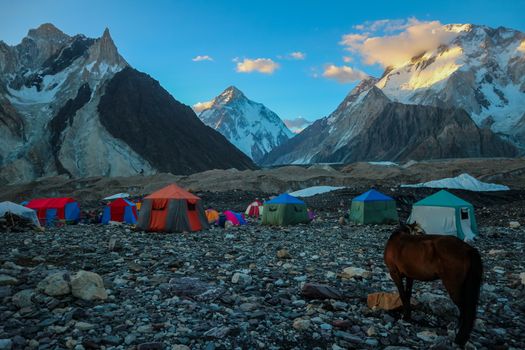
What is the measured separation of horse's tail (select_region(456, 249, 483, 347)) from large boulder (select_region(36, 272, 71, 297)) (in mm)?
6411

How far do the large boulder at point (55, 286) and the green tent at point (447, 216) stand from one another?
1643 centimetres

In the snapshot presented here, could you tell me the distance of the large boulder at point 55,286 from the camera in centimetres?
679

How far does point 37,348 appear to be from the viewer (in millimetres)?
5082

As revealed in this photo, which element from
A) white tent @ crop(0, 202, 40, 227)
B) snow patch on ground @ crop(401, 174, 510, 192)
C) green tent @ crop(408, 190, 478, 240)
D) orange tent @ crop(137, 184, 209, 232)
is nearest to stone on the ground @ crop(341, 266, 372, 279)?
green tent @ crop(408, 190, 478, 240)

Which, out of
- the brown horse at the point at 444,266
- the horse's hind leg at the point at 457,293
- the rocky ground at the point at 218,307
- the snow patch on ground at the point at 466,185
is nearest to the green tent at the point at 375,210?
the rocky ground at the point at 218,307

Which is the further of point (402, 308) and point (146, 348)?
point (402, 308)

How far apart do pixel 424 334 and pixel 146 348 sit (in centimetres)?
411

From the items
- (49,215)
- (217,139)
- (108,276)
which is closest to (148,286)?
(108,276)

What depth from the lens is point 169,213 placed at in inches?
774

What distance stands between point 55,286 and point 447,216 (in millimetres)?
17311

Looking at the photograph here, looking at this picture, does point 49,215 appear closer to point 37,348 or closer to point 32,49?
point 37,348

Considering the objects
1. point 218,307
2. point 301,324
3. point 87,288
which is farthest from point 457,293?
point 87,288

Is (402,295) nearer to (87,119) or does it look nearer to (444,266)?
(444,266)

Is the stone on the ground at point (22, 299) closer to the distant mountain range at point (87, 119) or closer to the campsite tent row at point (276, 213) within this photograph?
the campsite tent row at point (276, 213)
